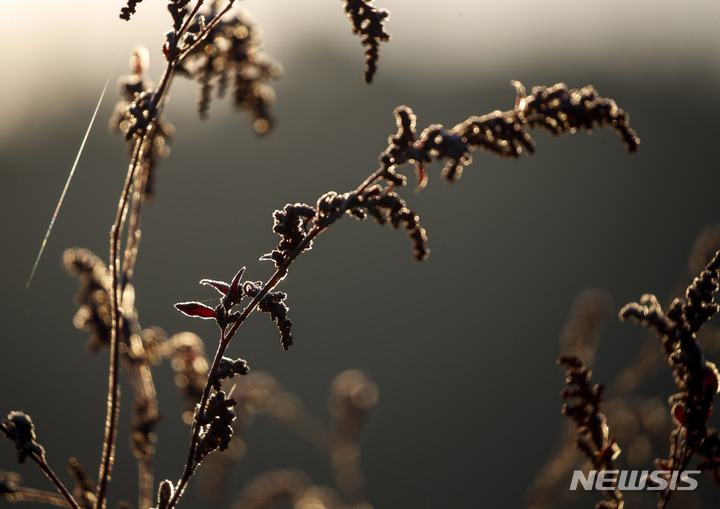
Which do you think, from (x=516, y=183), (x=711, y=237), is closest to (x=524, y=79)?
(x=516, y=183)

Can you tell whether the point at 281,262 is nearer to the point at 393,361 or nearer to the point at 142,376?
the point at 142,376

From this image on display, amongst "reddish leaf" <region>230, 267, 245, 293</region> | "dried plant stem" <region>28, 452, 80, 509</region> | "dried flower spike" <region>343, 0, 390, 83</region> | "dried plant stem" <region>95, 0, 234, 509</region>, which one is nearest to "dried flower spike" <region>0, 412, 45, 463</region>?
"dried plant stem" <region>28, 452, 80, 509</region>

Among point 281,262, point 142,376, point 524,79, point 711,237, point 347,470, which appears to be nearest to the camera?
point 281,262

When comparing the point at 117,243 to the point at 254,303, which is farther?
the point at 117,243

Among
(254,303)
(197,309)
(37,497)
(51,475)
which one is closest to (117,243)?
(197,309)

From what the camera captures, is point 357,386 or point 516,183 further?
point 516,183

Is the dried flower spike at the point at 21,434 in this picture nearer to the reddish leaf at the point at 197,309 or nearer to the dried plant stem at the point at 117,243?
the dried plant stem at the point at 117,243

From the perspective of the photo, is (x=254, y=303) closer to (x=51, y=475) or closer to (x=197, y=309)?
(x=197, y=309)

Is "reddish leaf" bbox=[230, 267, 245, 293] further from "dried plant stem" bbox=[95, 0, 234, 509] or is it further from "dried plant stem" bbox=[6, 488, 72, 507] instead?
"dried plant stem" bbox=[6, 488, 72, 507]

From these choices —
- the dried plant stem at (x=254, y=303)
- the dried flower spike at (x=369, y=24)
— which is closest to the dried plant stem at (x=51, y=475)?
the dried plant stem at (x=254, y=303)

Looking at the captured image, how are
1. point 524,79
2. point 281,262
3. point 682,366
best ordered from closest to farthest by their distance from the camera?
point 281,262 → point 682,366 → point 524,79

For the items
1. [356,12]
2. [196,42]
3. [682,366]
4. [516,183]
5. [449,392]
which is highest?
[516,183]
